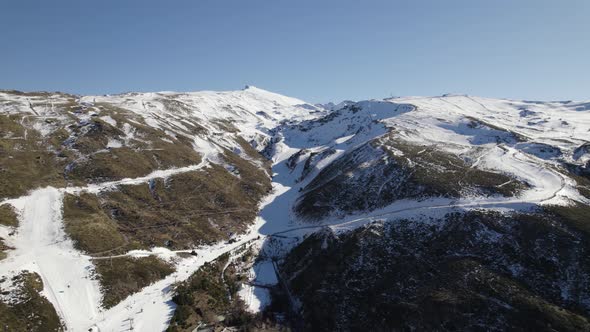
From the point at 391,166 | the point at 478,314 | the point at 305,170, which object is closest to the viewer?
the point at 478,314

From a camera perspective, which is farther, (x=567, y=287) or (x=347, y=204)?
(x=347, y=204)

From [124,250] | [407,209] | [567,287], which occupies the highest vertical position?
[124,250]

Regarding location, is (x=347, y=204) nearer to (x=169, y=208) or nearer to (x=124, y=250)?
(x=169, y=208)

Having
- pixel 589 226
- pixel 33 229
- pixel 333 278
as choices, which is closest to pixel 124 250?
pixel 33 229

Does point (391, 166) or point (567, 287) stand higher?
point (391, 166)

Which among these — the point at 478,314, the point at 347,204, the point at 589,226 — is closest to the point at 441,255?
the point at 478,314

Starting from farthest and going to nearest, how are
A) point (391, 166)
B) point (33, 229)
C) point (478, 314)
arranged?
1. point (391, 166)
2. point (33, 229)
3. point (478, 314)
